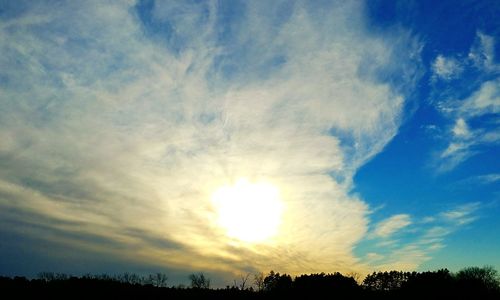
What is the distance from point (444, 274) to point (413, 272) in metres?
8.64

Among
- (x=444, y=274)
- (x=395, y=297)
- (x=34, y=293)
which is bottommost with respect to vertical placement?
(x=34, y=293)

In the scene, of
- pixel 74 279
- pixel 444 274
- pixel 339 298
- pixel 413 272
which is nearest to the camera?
pixel 74 279

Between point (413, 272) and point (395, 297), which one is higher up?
point (413, 272)

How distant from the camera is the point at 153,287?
52.6 m

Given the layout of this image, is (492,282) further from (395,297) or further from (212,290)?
(212,290)

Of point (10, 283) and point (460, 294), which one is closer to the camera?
point (10, 283)

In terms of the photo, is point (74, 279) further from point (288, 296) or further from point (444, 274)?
point (444, 274)

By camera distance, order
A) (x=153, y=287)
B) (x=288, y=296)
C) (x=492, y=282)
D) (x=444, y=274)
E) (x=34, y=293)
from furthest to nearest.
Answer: (x=492, y=282)
(x=444, y=274)
(x=288, y=296)
(x=153, y=287)
(x=34, y=293)

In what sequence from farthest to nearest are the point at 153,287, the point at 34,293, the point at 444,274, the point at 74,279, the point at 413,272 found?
the point at 413,272
the point at 444,274
the point at 153,287
the point at 74,279
the point at 34,293

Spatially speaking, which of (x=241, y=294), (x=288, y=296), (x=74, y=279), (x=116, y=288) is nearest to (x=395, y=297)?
(x=288, y=296)

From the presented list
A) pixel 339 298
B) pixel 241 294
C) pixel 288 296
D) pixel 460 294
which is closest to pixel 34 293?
pixel 241 294

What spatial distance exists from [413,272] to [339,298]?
2756cm

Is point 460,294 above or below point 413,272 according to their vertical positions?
below

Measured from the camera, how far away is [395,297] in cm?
6825
